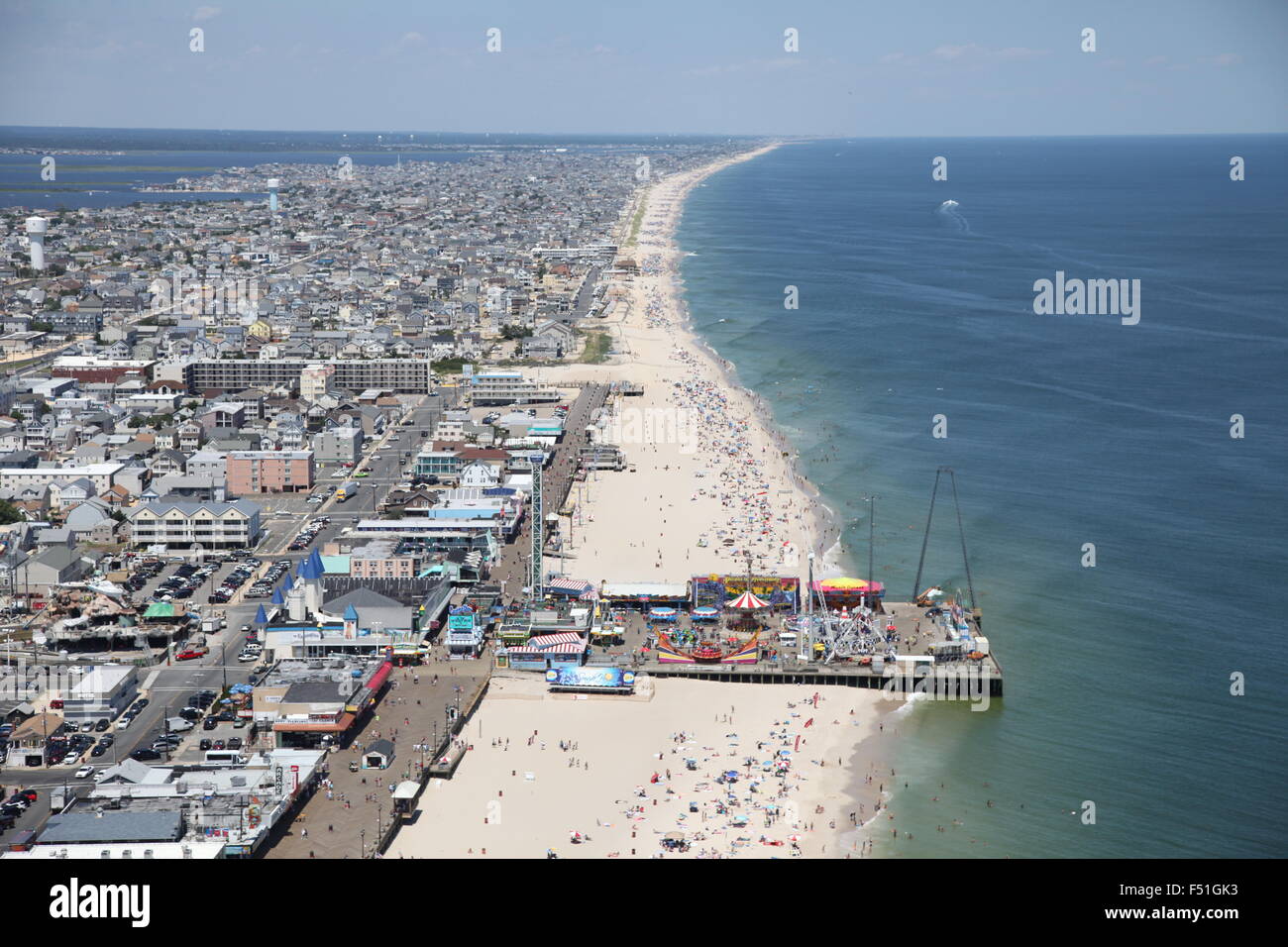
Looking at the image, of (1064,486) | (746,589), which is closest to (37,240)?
(1064,486)

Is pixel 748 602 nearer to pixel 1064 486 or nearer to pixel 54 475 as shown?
pixel 1064 486

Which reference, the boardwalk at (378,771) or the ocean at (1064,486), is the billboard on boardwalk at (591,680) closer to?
the boardwalk at (378,771)

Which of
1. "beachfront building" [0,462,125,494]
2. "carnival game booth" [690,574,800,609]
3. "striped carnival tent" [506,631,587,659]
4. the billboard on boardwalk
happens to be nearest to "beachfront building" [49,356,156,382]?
"beachfront building" [0,462,125,494]

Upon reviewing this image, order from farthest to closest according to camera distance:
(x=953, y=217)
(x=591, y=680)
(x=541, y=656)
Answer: (x=953, y=217), (x=541, y=656), (x=591, y=680)

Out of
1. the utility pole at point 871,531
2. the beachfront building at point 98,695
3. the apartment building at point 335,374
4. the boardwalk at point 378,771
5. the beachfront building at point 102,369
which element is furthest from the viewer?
the apartment building at point 335,374

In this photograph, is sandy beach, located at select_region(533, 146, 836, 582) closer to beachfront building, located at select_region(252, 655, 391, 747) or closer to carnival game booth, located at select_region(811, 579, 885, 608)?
carnival game booth, located at select_region(811, 579, 885, 608)

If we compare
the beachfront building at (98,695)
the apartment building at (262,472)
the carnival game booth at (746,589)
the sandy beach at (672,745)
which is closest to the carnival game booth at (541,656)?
the sandy beach at (672,745)
